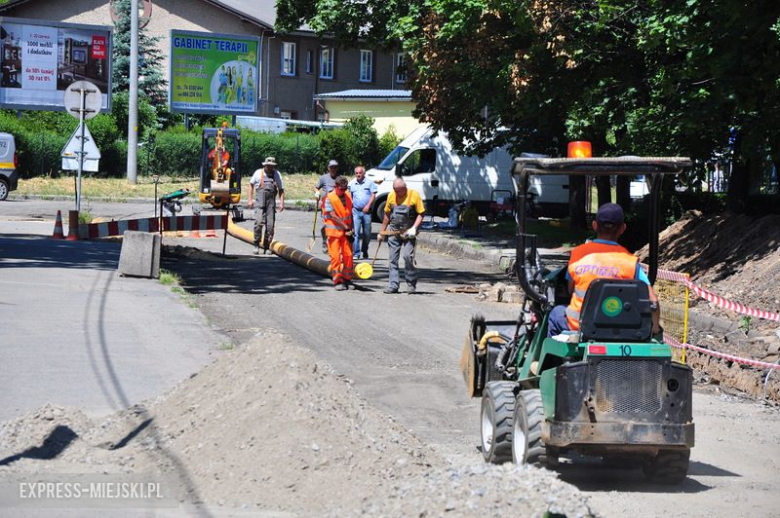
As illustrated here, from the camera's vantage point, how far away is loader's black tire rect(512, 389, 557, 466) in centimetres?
696

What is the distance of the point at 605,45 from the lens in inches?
766

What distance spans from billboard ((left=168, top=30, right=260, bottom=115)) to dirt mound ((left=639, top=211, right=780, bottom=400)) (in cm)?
3175

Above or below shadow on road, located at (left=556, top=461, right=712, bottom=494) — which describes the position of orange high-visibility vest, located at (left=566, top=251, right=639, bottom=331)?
above

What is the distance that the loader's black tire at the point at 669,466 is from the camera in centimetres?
718

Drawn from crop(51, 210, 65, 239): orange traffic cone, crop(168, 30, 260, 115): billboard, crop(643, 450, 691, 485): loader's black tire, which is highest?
crop(168, 30, 260, 115): billboard

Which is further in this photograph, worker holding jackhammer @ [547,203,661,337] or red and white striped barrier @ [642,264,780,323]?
red and white striped barrier @ [642,264,780,323]

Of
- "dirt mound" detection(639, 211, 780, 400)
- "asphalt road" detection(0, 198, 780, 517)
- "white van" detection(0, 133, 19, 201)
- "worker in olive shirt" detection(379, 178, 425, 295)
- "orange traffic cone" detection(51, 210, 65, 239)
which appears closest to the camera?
"asphalt road" detection(0, 198, 780, 517)

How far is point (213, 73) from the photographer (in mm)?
48781

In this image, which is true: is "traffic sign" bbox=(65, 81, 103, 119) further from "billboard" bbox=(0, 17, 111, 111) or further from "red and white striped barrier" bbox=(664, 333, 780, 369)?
"billboard" bbox=(0, 17, 111, 111)

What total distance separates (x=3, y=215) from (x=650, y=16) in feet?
67.0

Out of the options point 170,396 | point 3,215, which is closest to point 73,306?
point 170,396

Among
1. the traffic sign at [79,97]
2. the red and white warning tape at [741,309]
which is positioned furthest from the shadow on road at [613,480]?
the traffic sign at [79,97]

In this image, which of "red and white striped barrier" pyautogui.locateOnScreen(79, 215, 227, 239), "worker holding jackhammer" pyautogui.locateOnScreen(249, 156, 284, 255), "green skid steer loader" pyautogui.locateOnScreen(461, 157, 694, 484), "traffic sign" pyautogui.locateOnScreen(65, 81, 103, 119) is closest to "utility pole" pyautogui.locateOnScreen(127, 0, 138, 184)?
"traffic sign" pyautogui.locateOnScreen(65, 81, 103, 119)

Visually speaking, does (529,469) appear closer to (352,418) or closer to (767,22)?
(352,418)
